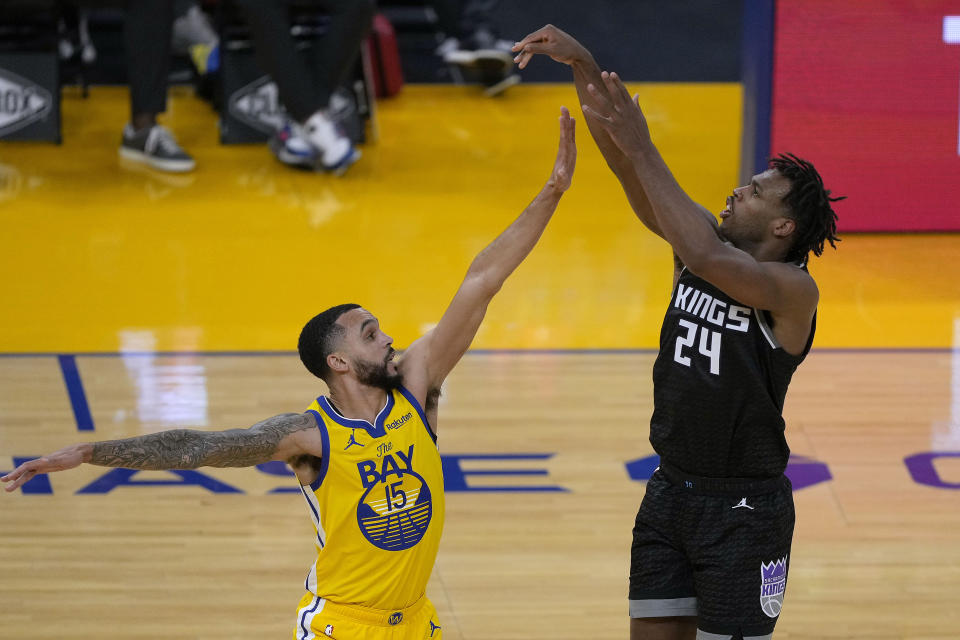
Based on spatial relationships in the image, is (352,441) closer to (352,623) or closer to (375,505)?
(375,505)

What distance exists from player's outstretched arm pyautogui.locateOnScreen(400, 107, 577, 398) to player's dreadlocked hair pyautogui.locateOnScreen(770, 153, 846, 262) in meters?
0.55

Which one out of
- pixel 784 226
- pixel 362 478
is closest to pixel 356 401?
pixel 362 478

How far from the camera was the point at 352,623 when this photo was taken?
321cm

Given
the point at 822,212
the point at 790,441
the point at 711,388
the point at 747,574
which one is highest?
the point at 822,212

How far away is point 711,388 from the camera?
316 cm

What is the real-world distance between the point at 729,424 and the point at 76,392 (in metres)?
3.61

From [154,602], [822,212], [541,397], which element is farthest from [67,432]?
[822,212]

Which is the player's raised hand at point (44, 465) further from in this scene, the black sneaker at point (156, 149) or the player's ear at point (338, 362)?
→ the black sneaker at point (156, 149)

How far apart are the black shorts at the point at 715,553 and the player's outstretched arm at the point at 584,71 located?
2.23 feet

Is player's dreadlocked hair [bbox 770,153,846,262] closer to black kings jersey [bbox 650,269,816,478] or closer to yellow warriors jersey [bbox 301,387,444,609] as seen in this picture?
black kings jersey [bbox 650,269,816,478]

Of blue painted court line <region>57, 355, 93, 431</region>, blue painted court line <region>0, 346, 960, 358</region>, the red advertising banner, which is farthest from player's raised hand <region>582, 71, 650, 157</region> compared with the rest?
the red advertising banner

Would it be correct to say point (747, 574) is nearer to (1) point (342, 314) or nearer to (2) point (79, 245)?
(1) point (342, 314)

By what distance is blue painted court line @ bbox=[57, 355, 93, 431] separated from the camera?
5.55m

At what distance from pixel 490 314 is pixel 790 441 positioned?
74.9 inches
